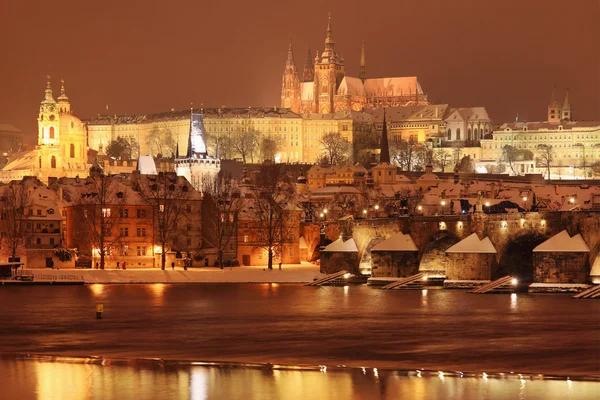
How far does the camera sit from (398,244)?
66.5m

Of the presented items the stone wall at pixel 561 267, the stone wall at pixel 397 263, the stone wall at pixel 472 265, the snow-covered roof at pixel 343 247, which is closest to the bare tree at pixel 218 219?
the snow-covered roof at pixel 343 247

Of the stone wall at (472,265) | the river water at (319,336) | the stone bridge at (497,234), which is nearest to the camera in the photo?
the river water at (319,336)

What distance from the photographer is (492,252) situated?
61.6m

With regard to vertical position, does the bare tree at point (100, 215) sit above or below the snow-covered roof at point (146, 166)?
below

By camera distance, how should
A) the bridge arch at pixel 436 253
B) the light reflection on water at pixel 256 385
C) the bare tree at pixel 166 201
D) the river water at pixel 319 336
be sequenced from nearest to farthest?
1. the light reflection on water at pixel 256 385
2. the river water at pixel 319 336
3. the bridge arch at pixel 436 253
4. the bare tree at pixel 166 201

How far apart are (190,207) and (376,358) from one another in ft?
157

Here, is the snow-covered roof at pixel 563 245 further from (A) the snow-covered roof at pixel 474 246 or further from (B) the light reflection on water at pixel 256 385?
(B) the light reflection on water at pixel 256 385

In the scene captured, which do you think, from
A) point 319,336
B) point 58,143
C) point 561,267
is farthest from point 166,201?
point 58,143

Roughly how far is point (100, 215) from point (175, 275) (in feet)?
32.6

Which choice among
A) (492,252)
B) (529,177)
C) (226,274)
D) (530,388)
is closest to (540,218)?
(492,252)

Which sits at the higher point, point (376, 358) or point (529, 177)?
point (529, 177)

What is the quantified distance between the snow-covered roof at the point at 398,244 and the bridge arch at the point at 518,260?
504 centimetres

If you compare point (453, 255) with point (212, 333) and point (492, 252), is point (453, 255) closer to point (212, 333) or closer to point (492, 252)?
point (492, 252)

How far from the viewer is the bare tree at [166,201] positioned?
7844 centimetres
